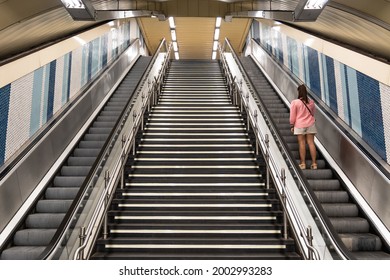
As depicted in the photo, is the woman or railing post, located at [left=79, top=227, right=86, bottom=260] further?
the woman

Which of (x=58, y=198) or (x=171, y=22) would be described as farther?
(x=171, y=22)

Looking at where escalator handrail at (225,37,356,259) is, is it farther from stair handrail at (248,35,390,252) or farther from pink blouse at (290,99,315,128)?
pink blouse at (290,99,315,128)

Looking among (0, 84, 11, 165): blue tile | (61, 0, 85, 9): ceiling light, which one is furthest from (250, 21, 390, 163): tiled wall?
(0, 84, 11, 165): blue tile

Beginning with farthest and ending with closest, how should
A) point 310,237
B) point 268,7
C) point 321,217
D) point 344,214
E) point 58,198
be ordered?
point 268,7
point 58,198
point 344,214
point 310,237
point 321,217

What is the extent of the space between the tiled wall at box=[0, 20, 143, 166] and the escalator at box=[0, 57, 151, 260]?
2.36 feet

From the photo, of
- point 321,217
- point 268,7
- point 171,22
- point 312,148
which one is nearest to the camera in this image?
point 321,217

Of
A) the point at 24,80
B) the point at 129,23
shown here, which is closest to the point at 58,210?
the point at 24,80

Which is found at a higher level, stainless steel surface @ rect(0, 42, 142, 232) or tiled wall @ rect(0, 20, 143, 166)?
tiled wall @ rect(0, 20, 143, 166)

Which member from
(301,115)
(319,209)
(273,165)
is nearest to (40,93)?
(273,165)

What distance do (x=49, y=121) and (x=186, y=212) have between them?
3.28m

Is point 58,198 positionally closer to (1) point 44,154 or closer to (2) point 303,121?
(1) point 44,154

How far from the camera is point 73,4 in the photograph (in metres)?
4.86

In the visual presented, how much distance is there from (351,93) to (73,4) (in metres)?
4.30

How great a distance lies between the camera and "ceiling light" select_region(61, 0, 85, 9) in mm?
4781
